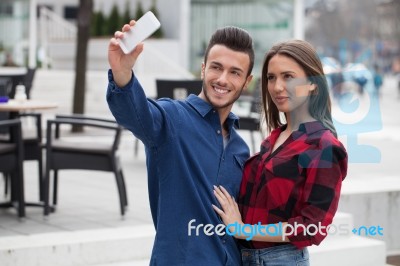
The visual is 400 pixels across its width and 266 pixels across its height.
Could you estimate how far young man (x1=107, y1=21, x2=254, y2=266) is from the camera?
2541mm

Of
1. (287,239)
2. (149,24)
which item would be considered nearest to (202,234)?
(287,239)

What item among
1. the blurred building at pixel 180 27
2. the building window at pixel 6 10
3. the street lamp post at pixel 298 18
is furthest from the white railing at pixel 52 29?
the street lamp post at pixel 298 18

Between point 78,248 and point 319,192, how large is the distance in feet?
8.90

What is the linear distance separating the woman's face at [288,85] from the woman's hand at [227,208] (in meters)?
0.33

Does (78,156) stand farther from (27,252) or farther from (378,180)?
(378,180)

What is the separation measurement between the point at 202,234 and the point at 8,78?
20.4ft

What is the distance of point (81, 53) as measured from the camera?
13297mm

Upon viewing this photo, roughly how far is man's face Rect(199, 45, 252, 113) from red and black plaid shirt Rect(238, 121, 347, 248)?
0.24 meters

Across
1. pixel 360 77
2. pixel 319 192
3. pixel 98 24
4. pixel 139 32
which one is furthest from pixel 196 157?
pixel 98 24

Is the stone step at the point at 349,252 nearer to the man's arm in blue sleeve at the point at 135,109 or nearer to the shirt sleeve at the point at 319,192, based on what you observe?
the shirt sleeve at the point at 319,192

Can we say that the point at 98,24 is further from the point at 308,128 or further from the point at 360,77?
the point at 308,128

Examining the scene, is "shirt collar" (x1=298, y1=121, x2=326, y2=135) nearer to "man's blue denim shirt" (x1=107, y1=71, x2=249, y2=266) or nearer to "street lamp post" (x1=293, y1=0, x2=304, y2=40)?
"man's blue denim shirt" (x1=107, y1=71, x2=249, y2=266)

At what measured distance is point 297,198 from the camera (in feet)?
8.29

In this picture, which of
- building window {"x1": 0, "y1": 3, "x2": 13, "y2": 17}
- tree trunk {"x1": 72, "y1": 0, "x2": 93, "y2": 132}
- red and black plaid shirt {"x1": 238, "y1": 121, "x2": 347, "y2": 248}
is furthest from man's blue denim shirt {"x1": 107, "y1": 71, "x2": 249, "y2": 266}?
building window {"x1": 0, "y1": 3, "x2": 13, "y2": 17}
